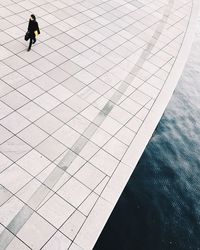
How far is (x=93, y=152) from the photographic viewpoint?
8.59 m

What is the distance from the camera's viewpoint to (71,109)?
9.54 metres

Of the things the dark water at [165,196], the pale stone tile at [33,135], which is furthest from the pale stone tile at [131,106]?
the pale stone tile at [33,135]

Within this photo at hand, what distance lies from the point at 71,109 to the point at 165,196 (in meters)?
3.53

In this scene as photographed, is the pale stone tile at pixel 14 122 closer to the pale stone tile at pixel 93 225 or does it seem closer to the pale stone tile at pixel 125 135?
the pale stone tile at pixel 125 135

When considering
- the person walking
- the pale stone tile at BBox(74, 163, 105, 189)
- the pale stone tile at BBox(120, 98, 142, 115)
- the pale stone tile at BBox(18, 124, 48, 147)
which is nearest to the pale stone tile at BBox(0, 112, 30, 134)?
the pale stone tile at BBox(18, 124, 48, 147)

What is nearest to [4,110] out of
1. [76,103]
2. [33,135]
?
[33,135]

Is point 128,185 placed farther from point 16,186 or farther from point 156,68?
point 156,68

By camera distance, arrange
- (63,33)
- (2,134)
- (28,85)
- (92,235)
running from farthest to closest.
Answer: (63,33)
(28,85)
(2,134)
(92,235)

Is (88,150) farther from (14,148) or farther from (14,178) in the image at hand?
(14,178)

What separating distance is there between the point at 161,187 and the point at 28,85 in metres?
4.78

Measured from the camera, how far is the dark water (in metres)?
7.69

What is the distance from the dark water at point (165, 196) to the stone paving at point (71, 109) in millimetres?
675

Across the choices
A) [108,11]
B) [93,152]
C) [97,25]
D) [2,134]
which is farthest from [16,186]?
[108,11]

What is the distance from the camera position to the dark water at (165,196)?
7.69 meters
